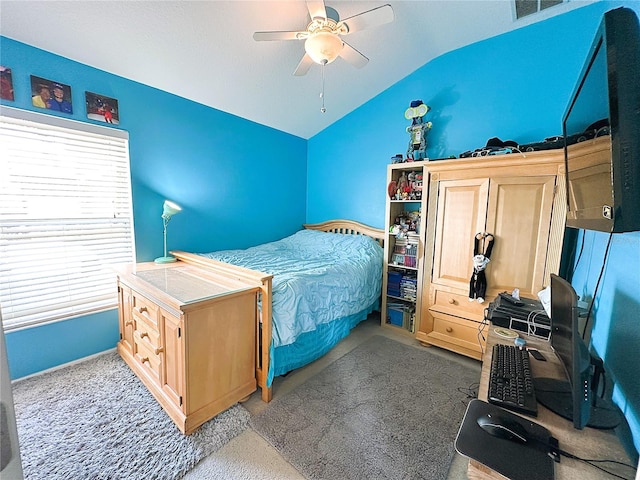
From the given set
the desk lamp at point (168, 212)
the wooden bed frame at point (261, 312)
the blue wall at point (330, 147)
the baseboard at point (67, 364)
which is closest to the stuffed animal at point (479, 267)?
the blue wall at point (330, 147)

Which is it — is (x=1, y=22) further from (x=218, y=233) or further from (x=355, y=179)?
(x=355, y=179)

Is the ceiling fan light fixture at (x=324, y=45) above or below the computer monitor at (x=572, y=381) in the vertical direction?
above

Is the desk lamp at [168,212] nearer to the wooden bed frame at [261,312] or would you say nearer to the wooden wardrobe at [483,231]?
the wooden bed frame at [261,312]

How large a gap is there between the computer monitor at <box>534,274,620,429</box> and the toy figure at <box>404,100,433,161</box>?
2.13 meters

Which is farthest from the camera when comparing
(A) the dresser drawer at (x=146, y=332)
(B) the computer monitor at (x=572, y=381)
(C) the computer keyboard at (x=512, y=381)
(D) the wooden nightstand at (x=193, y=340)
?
(A) the dresser drawer at (x=146, y=332)

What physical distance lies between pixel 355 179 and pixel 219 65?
1.99 meters

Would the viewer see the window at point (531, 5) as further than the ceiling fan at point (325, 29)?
Yes

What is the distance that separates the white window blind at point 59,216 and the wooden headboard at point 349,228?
233 cm

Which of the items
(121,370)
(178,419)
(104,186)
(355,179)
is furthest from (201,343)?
(355,179)

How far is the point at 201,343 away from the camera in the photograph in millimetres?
1575

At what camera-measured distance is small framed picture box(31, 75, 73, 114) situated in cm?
199

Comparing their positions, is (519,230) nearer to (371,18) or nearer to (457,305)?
(457,305)

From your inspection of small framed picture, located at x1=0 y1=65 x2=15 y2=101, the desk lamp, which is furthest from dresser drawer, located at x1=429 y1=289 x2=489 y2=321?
small framed picture, located at x1=0 y1=65 x2=15 y2=101

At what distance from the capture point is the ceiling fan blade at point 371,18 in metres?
1.60
